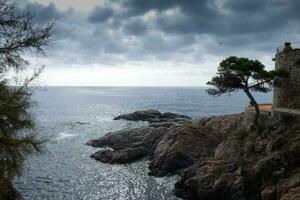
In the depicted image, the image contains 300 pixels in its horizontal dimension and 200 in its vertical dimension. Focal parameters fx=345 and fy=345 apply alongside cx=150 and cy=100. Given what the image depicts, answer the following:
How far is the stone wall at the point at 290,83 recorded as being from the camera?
126 feet

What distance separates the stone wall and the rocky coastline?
3460 mm

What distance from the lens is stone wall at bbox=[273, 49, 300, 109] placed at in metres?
38.5

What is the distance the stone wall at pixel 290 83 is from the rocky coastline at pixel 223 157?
3.46m

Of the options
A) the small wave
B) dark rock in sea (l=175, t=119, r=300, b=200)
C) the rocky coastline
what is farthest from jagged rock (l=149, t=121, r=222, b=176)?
the small wave

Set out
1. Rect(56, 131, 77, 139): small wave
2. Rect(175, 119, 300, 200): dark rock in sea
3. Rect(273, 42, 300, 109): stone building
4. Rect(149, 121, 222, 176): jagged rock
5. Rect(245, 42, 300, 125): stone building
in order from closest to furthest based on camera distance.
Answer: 1. Rect(175, 119, 300, 200): dark rock in sea
2. Rect(245, 42, 300, 125): stone building
3. Rect(273, 42, 300, 109): stone building
4. Rect(149, 121, 222, 176): jagged rock
5. Rect(56, 131, 77, 139): small wave

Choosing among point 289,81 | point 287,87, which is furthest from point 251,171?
point 289,81

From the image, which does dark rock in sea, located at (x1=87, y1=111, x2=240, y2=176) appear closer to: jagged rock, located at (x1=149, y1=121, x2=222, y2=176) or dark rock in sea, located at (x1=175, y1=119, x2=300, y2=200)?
jagged rock, located at (x1=149, y1=121, x2=222, y2=176)

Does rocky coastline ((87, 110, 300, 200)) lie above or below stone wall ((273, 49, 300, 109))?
below

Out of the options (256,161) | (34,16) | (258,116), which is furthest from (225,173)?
(34,16)

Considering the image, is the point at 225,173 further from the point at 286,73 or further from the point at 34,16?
the point at 34,16

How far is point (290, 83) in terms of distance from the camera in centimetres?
3922

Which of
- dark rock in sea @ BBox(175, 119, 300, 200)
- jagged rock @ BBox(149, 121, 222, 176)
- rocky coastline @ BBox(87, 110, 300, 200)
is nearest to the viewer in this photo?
dark rock in sea @ BBox(175, 119, 300, 200)

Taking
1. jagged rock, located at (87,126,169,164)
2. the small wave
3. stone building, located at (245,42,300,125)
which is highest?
stone building, located at (245,42,300,125)

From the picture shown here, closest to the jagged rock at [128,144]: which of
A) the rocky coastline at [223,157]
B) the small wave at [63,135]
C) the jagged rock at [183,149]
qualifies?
the rocky coastline at [223,157]
